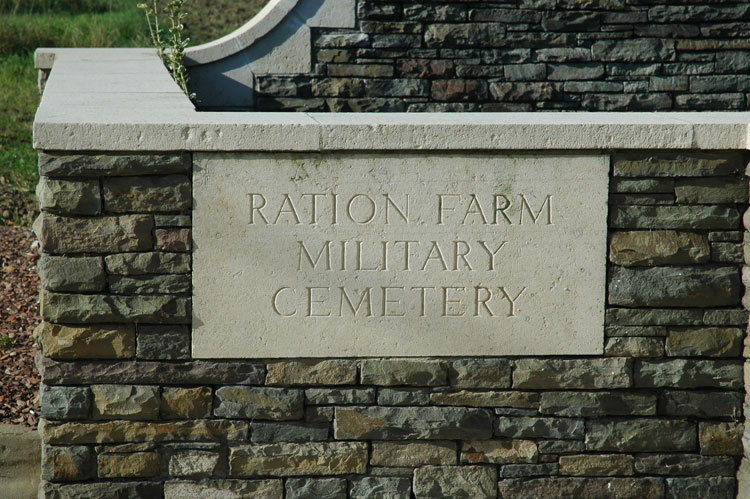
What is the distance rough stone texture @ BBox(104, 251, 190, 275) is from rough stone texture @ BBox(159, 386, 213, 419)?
43cm

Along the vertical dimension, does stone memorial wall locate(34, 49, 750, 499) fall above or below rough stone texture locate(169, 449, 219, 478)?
→ above

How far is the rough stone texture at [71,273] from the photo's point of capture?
3268 millimetres

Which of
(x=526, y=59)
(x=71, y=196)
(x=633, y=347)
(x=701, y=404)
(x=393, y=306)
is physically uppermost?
(x=526, y=59)

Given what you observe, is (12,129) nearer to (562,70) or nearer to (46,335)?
(562,70)

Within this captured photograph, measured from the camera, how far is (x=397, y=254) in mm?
3395

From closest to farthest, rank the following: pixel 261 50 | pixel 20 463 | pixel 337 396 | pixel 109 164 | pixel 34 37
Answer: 1. pixel 109 164
2. pixel 337 396
3. pixel 20 463
4. pixel 261 50
5. pixel 34 37

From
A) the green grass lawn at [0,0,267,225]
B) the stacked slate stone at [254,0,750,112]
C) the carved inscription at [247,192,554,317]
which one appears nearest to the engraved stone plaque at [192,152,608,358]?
the carved inscription at [247,192,554,317]

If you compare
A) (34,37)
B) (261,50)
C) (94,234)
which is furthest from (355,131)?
(34,37)

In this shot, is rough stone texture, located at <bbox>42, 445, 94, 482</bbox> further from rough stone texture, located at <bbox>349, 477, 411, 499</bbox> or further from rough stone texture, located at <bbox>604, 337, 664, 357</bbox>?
rough stone texture, located at <bbox>604, 337, 664, 357</bbox>

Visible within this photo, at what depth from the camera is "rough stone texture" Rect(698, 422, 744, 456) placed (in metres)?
3.58

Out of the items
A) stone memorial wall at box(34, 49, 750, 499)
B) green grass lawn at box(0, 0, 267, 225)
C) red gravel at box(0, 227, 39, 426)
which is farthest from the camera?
green grass lawn at box(0, 0, 267, 225)

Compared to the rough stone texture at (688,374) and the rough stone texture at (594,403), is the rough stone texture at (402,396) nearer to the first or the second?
the rough stone texture at (594,403)

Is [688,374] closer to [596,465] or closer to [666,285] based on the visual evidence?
[666,285]

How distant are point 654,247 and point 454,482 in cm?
113
